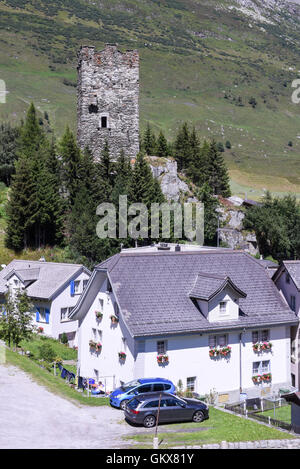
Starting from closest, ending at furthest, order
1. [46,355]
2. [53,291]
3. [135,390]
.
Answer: [135,390] → [46,355] → [53,291]

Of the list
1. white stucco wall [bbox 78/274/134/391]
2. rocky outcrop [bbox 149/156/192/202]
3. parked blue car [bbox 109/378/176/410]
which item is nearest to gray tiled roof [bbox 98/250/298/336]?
white stucco wall [bbox 78/274/134/391]

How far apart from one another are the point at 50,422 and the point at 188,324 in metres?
12.3

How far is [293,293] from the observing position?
131 ft

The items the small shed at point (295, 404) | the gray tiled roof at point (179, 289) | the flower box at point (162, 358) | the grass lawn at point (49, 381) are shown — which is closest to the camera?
the small shed at point (295, 404)

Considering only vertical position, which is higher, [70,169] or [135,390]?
[70,169]

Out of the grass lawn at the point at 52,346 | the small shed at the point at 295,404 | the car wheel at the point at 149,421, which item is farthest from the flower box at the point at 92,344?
the small shed at the point at 295,404

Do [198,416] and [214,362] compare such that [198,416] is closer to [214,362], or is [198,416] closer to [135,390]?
[135,390]

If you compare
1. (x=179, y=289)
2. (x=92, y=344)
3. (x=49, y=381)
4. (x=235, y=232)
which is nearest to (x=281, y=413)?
(x=179, y=289)

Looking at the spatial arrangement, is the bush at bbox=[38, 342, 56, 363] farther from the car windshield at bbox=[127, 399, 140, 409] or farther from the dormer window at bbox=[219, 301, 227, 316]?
the car windshield at bbox=[127, 399, 140, 409]

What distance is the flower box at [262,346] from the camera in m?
38.2

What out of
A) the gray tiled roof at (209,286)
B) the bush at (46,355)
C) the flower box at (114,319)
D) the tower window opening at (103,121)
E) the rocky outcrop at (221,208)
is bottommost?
the bush at (46,355)

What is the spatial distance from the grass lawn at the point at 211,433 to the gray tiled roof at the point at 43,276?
29062 mm

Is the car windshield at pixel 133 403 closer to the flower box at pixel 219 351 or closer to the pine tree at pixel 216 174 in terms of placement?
the flower box at pixel 219 351

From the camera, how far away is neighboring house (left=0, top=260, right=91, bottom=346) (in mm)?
54125
